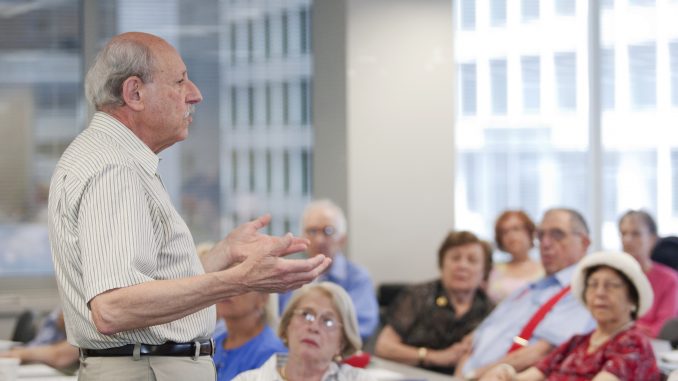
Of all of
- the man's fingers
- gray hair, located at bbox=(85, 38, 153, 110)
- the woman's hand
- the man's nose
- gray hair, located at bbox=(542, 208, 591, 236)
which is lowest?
the woman's hand

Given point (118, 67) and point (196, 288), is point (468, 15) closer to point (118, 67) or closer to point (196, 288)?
point (118, 67)

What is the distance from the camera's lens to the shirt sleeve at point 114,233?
2148mm

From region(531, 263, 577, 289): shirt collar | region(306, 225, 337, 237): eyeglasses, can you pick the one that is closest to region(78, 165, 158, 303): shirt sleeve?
region(531, 263, 577, 289): shirt collar

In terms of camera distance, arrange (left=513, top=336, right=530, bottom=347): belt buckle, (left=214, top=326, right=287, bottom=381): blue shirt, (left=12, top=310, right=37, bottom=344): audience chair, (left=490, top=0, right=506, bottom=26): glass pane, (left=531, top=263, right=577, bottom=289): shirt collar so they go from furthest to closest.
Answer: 1. (left=490, top=0, right=506, bottom=26): glass pane
2. (left=12, top=310, right=37, bottom=344): audience chair
3. (left=531, top=263, right=577, bottom=289): shirt collar
4. (left=513, top=336, right=530, bottom=347): belt buckle
5. (left=214, top=326, right=287, bottom=381): blue shirt

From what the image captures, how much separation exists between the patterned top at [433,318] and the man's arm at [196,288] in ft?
11.9

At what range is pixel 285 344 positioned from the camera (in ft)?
13.2

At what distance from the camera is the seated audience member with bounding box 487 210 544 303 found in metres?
6.55

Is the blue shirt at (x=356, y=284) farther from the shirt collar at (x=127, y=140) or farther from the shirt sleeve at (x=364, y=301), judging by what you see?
the shirt collar at (x=127, y=140)

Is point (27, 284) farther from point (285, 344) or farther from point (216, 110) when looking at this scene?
point (285, 344)

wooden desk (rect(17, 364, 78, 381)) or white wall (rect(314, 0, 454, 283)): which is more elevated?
white wall (rect(314, 0, 454, 283))

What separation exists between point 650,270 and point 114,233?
520 centimetres

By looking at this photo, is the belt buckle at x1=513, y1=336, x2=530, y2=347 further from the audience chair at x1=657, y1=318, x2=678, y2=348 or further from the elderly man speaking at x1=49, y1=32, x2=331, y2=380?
the elderly man speaking at x1=49, y1=32, x2=331, y2=380

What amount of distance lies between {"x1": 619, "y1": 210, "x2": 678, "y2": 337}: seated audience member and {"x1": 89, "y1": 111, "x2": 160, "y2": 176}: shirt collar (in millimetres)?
4377

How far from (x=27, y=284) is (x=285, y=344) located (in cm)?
383
